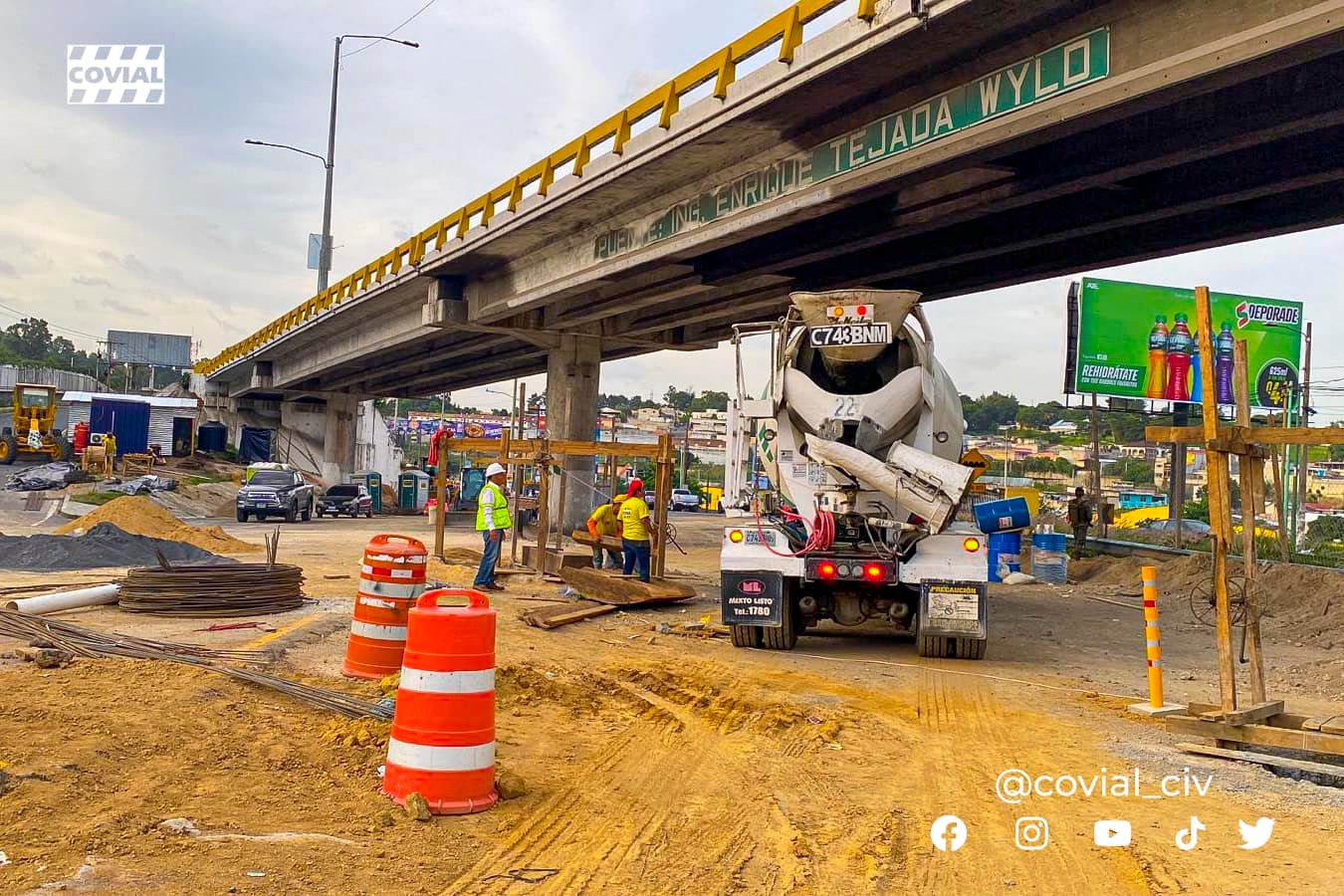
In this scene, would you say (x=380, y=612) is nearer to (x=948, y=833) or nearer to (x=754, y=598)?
(x=754, y=598)

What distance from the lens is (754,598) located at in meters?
11.7

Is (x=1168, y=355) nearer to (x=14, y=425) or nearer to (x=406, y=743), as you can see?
(x=406, y=743)

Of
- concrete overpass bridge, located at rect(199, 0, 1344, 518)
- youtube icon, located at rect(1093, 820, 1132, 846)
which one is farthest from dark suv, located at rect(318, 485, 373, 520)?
youtube icon, located at rect(1093, 820, 1132, 846)

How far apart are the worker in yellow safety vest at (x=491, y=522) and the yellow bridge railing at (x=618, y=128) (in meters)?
6.20

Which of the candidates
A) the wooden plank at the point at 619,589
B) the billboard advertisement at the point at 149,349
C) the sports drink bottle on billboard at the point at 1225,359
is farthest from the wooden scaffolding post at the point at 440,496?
the billboard advertisement at the point at 149,349

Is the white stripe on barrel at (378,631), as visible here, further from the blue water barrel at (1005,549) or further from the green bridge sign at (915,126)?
the blue water barrel at (1005,549)

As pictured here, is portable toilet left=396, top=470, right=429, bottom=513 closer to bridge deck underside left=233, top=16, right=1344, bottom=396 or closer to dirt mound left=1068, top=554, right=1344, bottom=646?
bridge deck underside left=233, top=16, right=1344, bottom=396

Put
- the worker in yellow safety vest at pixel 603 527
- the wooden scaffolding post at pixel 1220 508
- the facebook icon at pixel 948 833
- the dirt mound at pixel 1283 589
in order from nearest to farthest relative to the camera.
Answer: the facebook icon at pixel 948 833
the wooden scaffolding post at pixel 1220 508
the dirt mound at pixel 1283 589
the worker in yellow safety vest at pixel 603 527

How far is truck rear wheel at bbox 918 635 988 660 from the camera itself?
11.6m

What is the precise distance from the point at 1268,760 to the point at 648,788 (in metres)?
3.85

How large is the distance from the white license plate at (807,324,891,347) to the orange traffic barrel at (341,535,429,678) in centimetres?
528

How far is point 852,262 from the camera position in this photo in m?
20.6

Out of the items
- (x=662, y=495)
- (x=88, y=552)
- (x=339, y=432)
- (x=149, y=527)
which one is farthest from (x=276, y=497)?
(x=339, y=432)

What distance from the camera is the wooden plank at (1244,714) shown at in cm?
735
